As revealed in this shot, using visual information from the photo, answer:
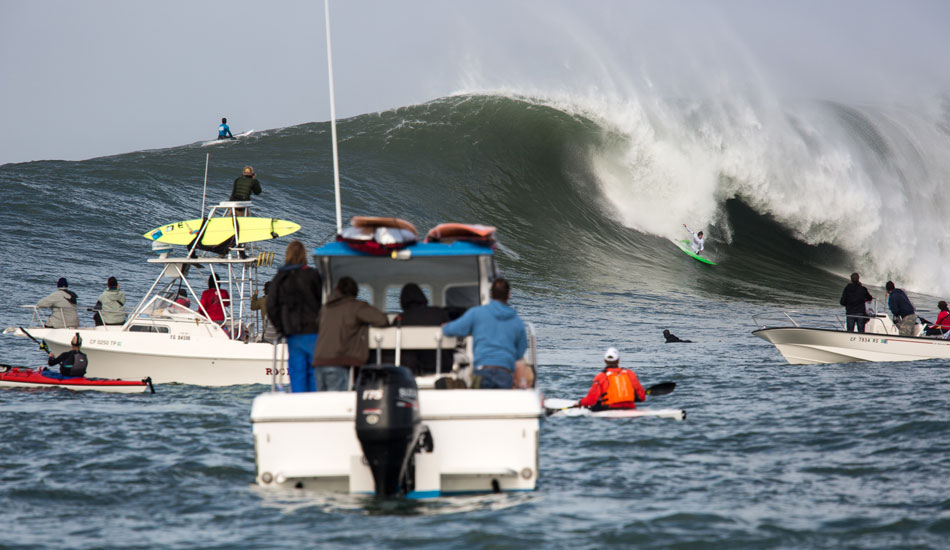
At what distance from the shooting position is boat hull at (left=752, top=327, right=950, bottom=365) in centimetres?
1598

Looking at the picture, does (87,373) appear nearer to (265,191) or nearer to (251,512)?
(251,512)

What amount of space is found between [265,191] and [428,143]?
8.24 meters

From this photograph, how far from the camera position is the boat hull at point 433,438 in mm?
6594

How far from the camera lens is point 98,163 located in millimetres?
35188

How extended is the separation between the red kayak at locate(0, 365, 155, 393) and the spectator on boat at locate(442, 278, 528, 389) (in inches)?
274

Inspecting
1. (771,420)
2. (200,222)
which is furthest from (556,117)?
(771,420)

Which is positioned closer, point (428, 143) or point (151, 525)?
point (151, 525)

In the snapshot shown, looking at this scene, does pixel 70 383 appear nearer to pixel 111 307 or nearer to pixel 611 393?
pixel 111 307

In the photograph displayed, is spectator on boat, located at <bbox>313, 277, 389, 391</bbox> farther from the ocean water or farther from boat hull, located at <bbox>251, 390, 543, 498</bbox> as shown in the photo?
the ocean water

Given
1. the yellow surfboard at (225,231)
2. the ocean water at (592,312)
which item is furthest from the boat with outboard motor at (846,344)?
the yellow surfboard at (225,231)

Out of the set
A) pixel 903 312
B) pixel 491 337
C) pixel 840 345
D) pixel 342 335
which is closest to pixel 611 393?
pixel 491 337

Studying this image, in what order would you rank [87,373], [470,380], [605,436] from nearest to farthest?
[470,380] → [605,436] → [87,373]

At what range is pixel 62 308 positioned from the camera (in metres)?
14.5

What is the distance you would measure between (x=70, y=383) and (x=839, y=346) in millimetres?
12092
